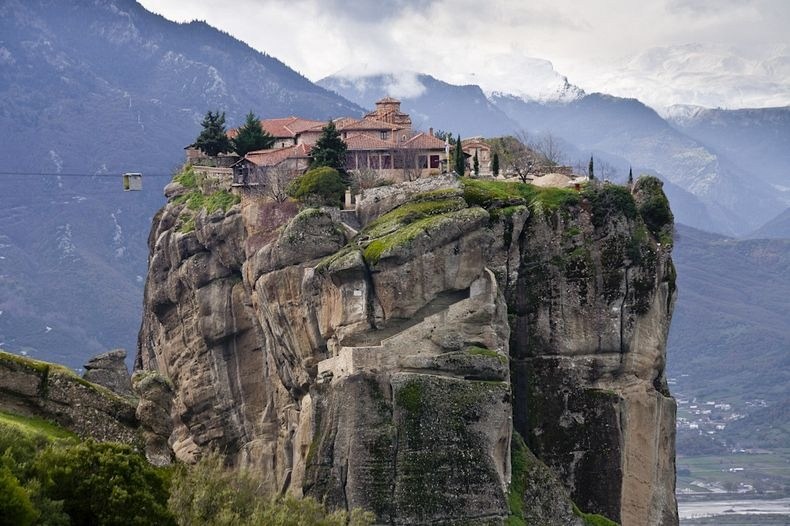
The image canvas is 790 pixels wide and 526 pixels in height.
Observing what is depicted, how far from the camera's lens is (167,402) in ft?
213

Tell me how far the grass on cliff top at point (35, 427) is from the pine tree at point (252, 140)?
4625 cm

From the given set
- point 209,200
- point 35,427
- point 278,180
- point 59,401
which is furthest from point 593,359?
point 35,427

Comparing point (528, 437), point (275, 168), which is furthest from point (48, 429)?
point (275, 168)

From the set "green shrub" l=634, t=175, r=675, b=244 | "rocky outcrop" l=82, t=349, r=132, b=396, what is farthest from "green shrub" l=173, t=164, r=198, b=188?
"green shrub" l=634, t=175, r=675, b=244

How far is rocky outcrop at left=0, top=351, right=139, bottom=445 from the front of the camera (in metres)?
58.1

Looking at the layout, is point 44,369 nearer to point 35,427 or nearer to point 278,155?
point 35,427

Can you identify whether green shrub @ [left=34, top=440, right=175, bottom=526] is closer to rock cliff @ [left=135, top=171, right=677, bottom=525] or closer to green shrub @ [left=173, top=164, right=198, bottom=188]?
rock cliff @ [left=135, top=171, right=677, bottom=525]

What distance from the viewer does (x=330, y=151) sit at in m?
91.4

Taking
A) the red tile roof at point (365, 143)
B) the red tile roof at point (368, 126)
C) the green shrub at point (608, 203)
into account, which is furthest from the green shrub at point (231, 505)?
the red tile roof at point (368, 126)

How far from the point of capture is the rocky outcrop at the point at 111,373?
73125 millimetres

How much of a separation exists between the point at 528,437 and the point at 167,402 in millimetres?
22273

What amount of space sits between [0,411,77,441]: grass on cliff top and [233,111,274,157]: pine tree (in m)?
46.2

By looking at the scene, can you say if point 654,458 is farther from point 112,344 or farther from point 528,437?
point 112,344

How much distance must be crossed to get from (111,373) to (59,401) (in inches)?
632
